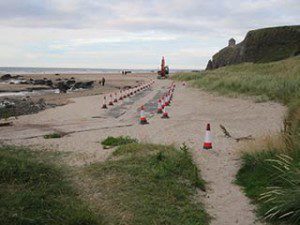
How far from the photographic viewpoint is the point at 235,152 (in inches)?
435

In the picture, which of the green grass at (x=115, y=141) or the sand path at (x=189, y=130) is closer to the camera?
the sand path at (x=189, y=130)

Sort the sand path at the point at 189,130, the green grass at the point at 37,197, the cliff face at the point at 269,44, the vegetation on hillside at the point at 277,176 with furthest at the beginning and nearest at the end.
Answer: the cliff face at the point at 269,44, the sand path at the point at 189,130, the vegetation on hillside at the point at 277,176, the green grass at the point at 37,197

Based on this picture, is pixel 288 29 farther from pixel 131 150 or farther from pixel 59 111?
pixel 131 150

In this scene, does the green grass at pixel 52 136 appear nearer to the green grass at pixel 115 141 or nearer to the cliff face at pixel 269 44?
the green grass at pixel 115 141

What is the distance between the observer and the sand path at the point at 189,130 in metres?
8.08

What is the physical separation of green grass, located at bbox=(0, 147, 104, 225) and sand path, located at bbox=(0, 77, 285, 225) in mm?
1869

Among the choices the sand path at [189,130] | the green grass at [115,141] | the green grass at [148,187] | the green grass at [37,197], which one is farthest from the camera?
the green grass at [115,141]

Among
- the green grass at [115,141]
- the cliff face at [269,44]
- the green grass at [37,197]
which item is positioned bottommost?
the green grass at [115,141]

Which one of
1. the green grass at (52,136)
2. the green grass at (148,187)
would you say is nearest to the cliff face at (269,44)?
the green grass at (52,136)

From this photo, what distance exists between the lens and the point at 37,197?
6.74 metres

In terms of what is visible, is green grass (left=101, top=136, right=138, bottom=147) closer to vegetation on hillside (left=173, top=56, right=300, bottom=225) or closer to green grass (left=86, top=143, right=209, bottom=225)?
green grass (left=86, top=143, right=209, bottom=225)

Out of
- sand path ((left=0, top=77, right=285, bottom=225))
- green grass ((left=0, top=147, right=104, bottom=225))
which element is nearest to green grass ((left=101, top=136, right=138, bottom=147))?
sand path ((left=0, top=77, right=285, bottom=225))

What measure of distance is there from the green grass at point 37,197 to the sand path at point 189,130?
1.87m

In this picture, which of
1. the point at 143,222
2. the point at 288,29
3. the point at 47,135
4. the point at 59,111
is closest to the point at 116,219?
the point at 143,222
